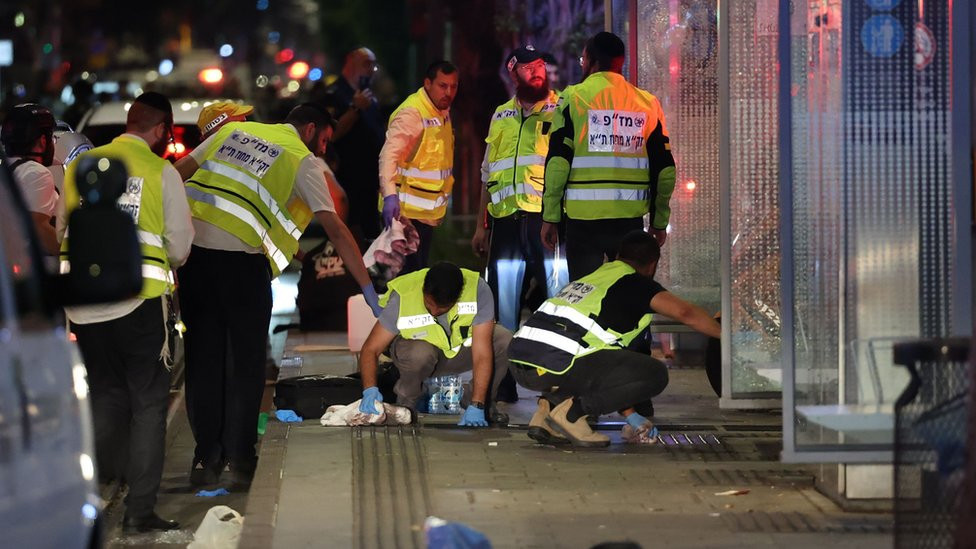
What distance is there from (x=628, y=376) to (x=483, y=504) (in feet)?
5.75

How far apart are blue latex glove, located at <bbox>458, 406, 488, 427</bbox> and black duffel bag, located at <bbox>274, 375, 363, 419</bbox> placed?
2.38ft

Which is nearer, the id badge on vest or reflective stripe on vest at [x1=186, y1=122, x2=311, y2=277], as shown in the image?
reflective stripe on vest at [x1=186, y1=122, x2=311, y2=277]

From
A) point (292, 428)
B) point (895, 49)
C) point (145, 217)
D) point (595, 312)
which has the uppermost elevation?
point (895, 49)

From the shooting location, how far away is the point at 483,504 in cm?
769

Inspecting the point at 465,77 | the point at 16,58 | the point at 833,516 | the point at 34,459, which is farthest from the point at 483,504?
the point at 16,58

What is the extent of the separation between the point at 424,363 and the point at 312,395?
661mm

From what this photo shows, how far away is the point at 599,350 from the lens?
9.34 meters

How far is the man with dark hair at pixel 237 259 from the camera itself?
902cm

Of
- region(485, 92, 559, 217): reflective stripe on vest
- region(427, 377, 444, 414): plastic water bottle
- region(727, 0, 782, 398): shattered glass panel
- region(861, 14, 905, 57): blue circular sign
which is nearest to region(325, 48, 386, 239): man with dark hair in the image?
region(485, 92, 559, 217): reflective stripe on vest

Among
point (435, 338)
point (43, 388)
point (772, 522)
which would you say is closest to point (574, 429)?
point (435, 338)

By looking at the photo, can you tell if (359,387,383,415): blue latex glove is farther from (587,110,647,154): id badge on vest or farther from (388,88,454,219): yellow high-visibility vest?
(388,88,454,219): yellow high-visibility vest

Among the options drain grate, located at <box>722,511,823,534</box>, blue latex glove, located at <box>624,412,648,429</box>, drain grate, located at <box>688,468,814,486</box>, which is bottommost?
drain grate, located at <box>688,468,814,486</box>

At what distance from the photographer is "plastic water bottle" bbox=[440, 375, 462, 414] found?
10258 mm

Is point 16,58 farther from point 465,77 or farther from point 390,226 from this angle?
point 390,226
